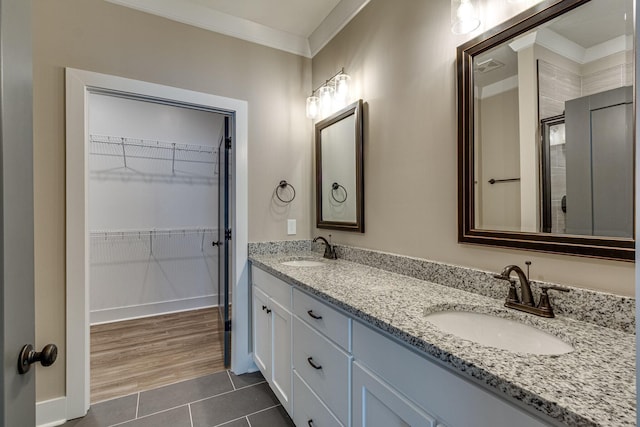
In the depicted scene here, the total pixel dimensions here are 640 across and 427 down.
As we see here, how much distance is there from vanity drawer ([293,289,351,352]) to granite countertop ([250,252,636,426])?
2.1 inches

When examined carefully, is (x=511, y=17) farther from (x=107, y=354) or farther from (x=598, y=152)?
(x=107, y=354)

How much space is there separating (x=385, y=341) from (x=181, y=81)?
2.07m

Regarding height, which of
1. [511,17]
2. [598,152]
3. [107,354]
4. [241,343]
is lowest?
[107,354]

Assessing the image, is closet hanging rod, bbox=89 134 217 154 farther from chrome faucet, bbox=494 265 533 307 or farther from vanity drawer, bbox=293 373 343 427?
chrome faucet, bbox=494 265 533 307

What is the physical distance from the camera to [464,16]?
1205 mm

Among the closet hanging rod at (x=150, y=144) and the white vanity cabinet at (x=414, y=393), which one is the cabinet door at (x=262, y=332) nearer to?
the white vanity cabinet at (x=414, y=393)

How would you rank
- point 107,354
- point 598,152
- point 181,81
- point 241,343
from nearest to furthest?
point 598,152 < point 181,81 < point 241,343 < point 107,354

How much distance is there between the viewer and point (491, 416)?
63 cm

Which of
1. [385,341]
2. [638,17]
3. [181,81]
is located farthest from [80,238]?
[638,17]

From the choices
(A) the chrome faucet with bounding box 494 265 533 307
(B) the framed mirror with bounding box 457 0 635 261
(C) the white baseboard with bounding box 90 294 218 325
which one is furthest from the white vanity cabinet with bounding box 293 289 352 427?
(C) the white baseboard with bounding box 90 294 218 325

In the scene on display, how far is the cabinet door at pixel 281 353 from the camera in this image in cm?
159

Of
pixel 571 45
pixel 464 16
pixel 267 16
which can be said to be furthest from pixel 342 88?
pixel 571 45

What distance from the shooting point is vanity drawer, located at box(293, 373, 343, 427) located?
122 centimetres

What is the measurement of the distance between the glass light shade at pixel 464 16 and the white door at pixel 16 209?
1395mm
